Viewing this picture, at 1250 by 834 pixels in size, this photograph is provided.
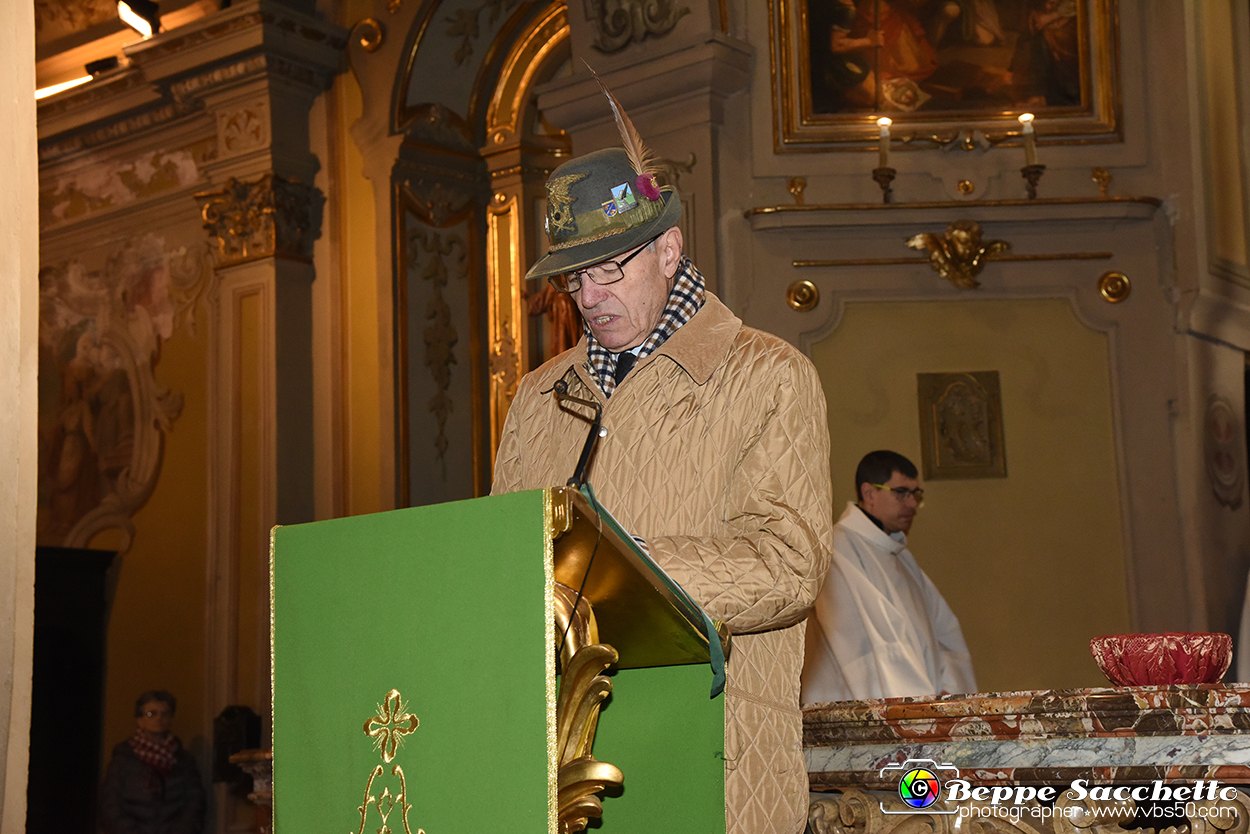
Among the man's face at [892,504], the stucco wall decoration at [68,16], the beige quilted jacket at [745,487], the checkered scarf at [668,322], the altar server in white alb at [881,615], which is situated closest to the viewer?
the beige quilted jacket at [745,487]

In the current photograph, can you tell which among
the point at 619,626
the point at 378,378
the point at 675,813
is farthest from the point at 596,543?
the point at 378,378

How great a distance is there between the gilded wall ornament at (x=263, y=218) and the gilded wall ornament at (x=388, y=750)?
23.9 ft

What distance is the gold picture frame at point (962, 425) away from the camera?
5910 mm

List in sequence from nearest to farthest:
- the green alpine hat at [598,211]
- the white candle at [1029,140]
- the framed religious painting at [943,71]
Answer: the green alpine hat at [598,211] → the white candle at [1029,140] → the framed religious painting at [943,71]

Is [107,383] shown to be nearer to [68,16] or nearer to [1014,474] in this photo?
[68,16]

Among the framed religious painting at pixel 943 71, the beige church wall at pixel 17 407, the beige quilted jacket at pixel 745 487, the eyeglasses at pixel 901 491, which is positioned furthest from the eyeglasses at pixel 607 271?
the framed religious painting at pixel 943 71

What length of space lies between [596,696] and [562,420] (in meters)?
0.77

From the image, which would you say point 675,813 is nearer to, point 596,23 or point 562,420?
point 562,420

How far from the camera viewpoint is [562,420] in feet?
7.56

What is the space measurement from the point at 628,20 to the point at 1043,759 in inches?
185

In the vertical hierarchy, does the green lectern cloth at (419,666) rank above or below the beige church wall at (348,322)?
below

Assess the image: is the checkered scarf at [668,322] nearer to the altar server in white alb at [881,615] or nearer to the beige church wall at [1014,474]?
the altar server in white alb at [881,615]

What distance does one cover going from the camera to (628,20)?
6.29 metres

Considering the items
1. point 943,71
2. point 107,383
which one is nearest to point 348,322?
point 107,383
